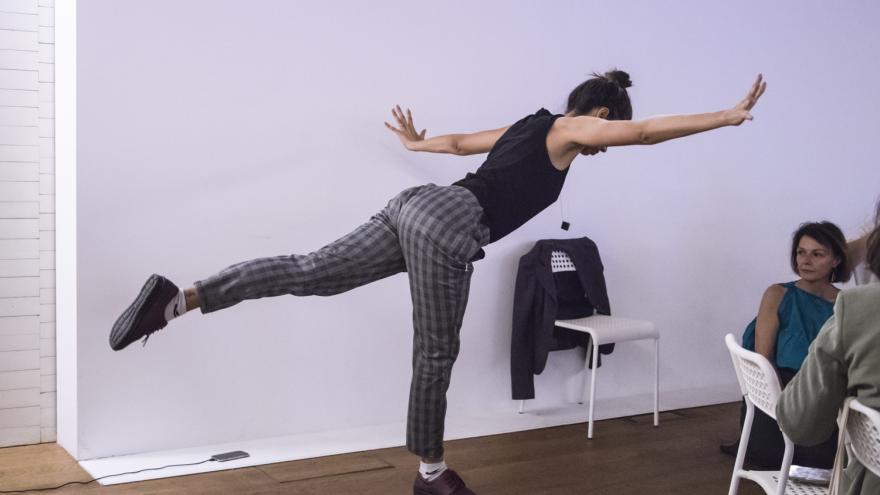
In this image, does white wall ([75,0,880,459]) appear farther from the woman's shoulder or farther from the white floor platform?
the woman's shoulder

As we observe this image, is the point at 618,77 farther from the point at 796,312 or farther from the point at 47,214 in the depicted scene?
the point at 47,214

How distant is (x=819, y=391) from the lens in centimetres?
171

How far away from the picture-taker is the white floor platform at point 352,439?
130 inches

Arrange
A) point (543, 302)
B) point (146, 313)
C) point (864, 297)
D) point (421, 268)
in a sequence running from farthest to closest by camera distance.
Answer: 1. point (543, 302)
2. point (421, 268)
3. point (146, 313)
4. point (864, 297)

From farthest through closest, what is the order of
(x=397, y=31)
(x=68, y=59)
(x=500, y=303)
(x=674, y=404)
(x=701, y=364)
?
(x=701, y=364) < (x=674, y=404) < (x=500, y=303) < (x=397, y=31) < (x=68, y=59)

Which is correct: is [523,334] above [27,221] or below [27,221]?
below

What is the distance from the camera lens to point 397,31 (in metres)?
3.89

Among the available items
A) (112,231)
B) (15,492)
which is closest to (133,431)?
(15,492)

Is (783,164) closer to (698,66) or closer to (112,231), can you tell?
(698,66)

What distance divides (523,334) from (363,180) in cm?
105

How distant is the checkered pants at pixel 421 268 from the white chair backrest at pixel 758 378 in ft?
2.73

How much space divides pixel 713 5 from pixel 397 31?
1.99m

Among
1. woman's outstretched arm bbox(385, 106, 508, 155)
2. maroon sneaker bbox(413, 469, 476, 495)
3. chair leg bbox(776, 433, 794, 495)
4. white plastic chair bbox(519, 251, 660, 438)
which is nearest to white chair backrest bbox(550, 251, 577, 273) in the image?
white plastic chair bbox(519, 251, 660, 438)

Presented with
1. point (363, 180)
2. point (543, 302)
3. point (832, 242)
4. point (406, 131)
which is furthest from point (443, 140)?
point (832, 242)
